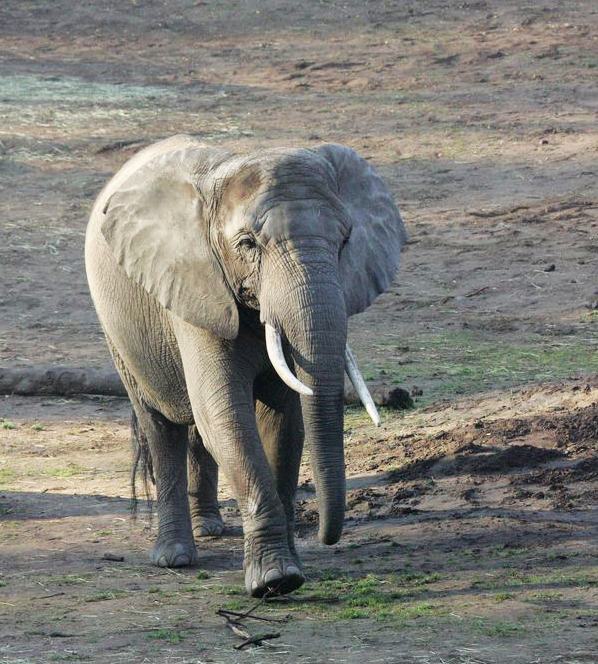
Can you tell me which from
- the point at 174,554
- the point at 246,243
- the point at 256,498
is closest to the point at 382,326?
the point at 174,554

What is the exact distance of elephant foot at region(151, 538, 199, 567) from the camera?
687 cm

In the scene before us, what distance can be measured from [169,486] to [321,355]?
6.09 feet

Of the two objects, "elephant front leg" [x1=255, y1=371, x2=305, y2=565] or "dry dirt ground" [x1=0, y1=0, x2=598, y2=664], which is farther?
"elephant front leg" [x1=255, y1=371, x2=305, y2=565]

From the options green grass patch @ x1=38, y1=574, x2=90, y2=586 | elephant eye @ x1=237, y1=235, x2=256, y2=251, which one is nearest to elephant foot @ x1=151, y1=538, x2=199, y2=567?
green grass patch @ x1=38, y1=574, x2=90, y2=586

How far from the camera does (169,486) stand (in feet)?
23.2

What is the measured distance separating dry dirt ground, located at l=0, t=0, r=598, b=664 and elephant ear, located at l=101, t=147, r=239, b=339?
12.8 inches

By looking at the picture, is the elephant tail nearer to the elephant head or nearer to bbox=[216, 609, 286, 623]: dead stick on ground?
the elephant head

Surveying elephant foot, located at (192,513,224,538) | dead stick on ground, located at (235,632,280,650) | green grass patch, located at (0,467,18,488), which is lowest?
green grass patch, located at (0,467,18,488)

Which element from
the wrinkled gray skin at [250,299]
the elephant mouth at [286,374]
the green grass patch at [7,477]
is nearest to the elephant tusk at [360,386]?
the elephant mouth at [286,374]

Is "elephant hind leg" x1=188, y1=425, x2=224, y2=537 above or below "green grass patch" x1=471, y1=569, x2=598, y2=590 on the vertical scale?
below

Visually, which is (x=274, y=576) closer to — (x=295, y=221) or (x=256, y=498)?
(x=256, y=498)

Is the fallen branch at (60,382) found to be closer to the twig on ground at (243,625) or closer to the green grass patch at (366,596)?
the green grass patch at (366,596)

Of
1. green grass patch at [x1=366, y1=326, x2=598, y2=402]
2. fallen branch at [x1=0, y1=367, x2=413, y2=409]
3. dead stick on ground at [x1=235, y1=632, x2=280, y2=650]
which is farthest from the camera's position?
fallen branch at [x1=0, y1=367, x2=413, y2=409]

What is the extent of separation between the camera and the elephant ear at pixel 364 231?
6.04 meters
